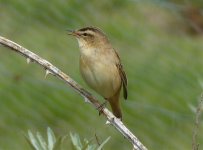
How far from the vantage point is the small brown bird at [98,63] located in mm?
3947

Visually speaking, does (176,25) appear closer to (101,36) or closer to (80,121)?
(80,121)

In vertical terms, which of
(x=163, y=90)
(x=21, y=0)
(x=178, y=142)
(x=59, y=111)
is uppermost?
(x=21, y=0)

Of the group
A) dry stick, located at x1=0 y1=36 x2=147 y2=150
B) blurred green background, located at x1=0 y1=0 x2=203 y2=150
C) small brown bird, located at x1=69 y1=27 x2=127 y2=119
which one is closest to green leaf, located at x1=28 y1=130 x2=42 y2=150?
dry stick, located at x1=0 y1=36 x2=147 y2=150

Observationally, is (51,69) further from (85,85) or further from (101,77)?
(85,85)

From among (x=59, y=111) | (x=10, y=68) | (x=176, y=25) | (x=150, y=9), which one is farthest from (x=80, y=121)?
(x=176, y=25)

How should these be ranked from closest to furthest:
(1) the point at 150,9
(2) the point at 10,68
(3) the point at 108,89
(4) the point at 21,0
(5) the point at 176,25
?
(3) the point at 108,89 → (2) the point at 10,68 → (4) the point at 21,0 → (1) the point at 150,9 → (5) the point at 176,25

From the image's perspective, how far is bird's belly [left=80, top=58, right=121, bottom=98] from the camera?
3932mm

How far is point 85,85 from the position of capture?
7680 millimetres

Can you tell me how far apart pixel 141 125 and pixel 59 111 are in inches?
33.6

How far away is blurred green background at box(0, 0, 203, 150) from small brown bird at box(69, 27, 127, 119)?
275cm

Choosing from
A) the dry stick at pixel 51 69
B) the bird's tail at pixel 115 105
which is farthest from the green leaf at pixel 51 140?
the bird's tail at pixel 115 105

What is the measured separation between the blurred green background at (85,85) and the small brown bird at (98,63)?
108 inches

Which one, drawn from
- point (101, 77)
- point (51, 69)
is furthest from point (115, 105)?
point (51, 69)

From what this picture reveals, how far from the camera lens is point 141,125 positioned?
773cm
